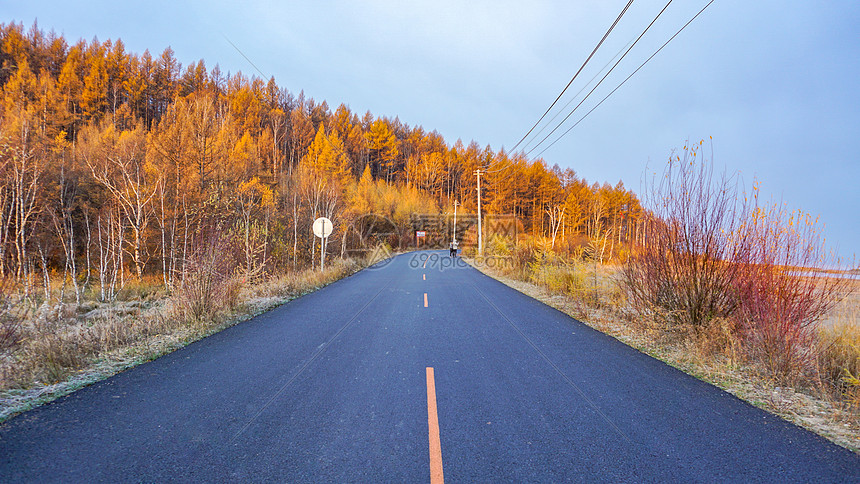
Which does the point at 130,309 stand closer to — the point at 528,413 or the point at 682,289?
the point at 528,413

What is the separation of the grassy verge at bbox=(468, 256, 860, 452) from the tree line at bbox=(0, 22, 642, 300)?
1.90m

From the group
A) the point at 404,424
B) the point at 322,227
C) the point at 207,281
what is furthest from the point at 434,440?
the point at 322,227

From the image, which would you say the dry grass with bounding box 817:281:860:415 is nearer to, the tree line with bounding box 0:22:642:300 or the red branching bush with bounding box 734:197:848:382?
the red branching bush with bounding box 734:197:848:382

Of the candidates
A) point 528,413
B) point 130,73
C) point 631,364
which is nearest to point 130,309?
point 528,413

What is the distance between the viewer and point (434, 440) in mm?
3123

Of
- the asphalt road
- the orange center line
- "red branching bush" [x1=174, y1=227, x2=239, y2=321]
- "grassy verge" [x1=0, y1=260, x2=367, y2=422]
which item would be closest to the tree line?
"red branching bush" [x1=174, y1=227, x2=239, y2=321]

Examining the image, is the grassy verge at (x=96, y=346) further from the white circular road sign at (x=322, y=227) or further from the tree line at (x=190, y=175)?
the white circular road sign at (x=322, y=227)

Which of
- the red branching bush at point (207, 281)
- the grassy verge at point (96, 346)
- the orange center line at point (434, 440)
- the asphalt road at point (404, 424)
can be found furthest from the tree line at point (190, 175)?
the orange center line at point (434, 440)

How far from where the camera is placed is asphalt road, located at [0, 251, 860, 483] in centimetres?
273

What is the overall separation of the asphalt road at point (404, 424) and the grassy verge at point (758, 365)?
0.31 metres

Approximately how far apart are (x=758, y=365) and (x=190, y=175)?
16.1m

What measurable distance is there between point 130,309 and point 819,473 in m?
16.1

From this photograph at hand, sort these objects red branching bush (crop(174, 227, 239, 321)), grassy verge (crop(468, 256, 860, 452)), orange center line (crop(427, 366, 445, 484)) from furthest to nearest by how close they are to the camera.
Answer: red branching bush (crop(174, 227, 239, 321))
grassy verge (crop(468, 256, 860, 452))
orange center line (crop(427, 366, 445, 484))

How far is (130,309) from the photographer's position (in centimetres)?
1220
